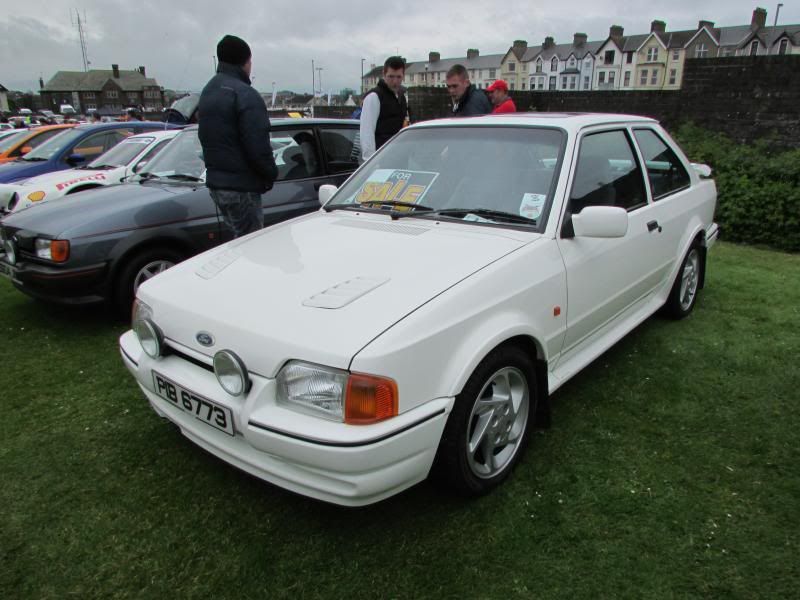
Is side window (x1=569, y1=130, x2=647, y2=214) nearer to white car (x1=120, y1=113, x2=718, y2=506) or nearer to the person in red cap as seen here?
white car (x1=120, y1=113, x2=718, y2=506)

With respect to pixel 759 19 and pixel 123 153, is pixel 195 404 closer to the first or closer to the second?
pixel 123 153

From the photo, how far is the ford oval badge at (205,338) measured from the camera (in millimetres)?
2270

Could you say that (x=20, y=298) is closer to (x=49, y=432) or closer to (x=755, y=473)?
(x=49, y=432)

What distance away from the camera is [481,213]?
9.61 feet

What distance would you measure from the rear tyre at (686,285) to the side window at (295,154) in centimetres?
344

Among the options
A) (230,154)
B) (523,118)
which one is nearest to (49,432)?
(230,154)

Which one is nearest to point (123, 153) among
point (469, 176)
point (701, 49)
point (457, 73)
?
point (457, 73)

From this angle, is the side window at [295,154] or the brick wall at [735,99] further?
the brick wall at [735,99]

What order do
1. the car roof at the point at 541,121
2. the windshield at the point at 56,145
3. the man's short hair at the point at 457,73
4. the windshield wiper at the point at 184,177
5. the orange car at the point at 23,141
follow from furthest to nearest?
the orange car at the point at 23,141, the windshield at the point at 56,145, the man's short hair at the point at 457,73, the windshield wiper at the point at 184,177, the car roof at the point at 541,121

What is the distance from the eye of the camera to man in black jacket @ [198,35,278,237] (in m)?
4.13

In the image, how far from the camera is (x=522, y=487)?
8.62ft

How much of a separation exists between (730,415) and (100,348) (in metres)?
4.37

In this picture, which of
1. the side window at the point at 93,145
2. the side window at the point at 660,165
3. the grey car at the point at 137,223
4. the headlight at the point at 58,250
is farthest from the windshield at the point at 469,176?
the side window at the point at 93,145

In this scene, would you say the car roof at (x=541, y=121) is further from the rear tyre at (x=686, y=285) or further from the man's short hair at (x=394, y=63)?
the man's short hair at (x=394, y=63)
